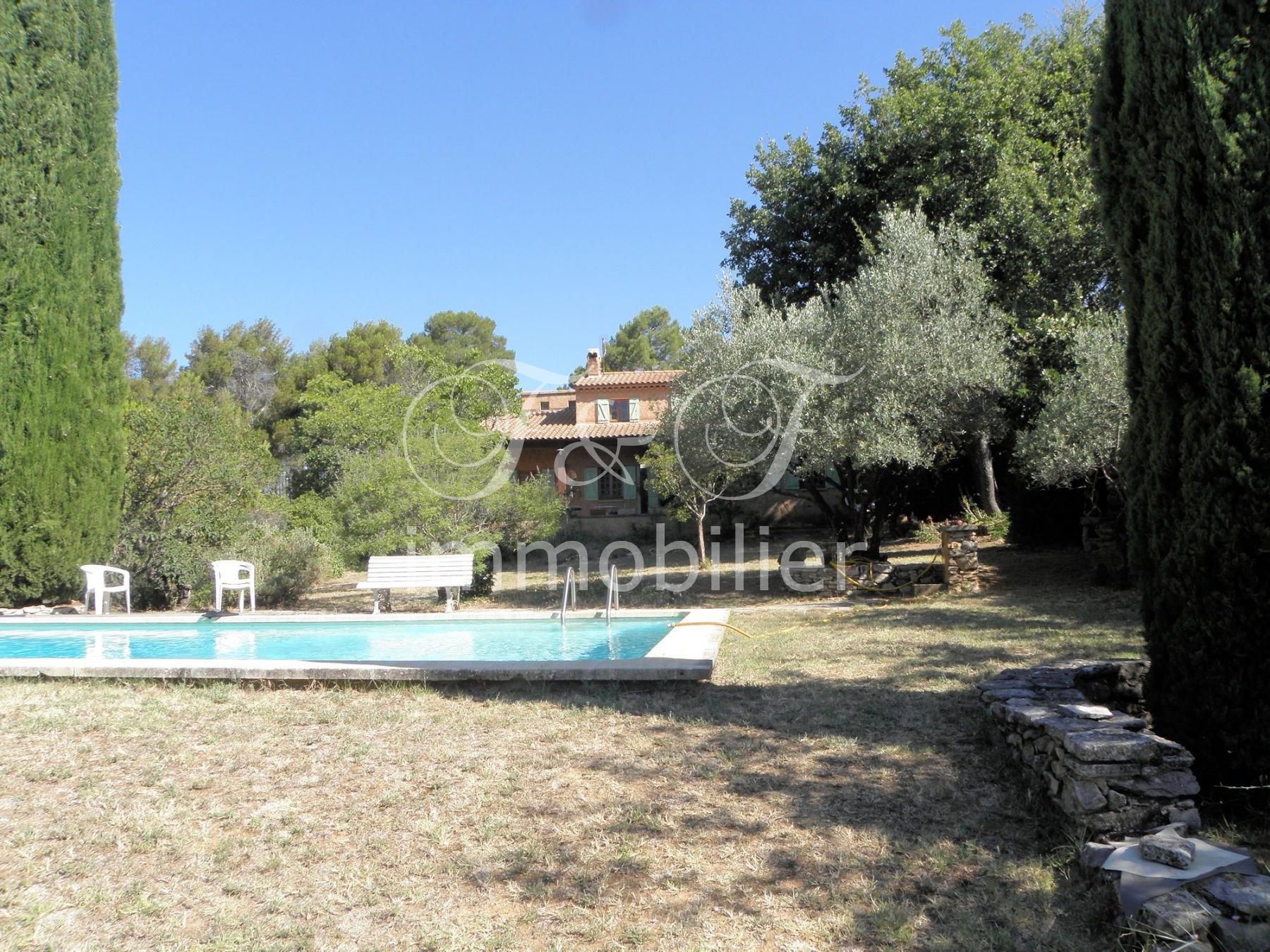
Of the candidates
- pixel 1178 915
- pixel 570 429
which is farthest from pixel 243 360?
pixel 1178 915

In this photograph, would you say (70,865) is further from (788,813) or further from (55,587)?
(55,587)

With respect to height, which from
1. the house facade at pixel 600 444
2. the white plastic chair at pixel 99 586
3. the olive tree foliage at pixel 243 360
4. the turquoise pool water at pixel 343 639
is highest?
the olive tree foliage at pixel 243 360

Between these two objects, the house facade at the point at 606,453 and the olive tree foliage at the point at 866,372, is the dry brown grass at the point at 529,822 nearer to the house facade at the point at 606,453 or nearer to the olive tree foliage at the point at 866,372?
the olive tree foliage at the point at 866,372

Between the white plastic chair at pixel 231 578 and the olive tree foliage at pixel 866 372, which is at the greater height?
the olive tree foliage at pixel 866 372

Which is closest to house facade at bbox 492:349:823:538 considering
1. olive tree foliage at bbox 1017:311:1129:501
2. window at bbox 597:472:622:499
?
window at bbox 597:472:622:499

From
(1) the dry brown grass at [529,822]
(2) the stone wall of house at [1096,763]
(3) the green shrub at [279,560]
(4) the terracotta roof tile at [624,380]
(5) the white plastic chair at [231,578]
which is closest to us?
(1) the dry brown grass at [529,822]

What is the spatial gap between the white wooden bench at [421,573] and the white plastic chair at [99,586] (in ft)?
10.7

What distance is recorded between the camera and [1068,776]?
3.82 metres

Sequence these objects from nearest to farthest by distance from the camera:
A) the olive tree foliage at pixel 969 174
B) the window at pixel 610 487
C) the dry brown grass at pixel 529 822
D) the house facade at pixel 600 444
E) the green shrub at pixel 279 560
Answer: the dry brown grass at pixel 529 822 < the green shrub at pixel 279 560 < the olive tree foliage at pixel 969 174 < the house facade at pixel 600 444 < the window at pixel 610 487

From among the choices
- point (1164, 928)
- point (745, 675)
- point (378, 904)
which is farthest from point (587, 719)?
point (1164, 928)

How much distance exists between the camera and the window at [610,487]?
2653 cm

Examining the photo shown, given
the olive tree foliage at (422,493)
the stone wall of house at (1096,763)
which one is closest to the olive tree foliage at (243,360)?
the olive tree foliage at (422,493)

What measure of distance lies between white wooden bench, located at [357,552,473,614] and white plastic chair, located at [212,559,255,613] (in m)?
1.59

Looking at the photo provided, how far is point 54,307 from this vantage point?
11625 mm
